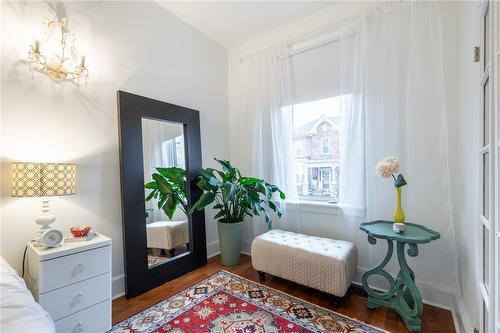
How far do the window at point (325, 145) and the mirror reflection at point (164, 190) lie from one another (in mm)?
1647

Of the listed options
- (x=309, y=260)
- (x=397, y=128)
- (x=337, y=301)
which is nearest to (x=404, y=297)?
(x=337, y=301)

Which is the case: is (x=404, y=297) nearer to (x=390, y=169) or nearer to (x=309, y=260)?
(x=309, y=260)

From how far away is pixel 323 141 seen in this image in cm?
266

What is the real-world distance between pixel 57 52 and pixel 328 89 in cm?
250

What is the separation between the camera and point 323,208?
2.55 meters

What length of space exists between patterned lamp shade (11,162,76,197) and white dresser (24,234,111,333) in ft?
1.20

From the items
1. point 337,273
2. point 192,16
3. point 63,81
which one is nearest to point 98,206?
point 63,81

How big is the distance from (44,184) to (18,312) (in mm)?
881

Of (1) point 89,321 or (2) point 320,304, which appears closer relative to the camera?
(1) point 89,321

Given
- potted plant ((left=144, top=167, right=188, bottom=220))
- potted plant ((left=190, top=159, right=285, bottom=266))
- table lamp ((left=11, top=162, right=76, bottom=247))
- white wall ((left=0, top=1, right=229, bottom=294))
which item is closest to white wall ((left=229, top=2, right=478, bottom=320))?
potted plant ((left=190, top=159, right=285, bottom=266))

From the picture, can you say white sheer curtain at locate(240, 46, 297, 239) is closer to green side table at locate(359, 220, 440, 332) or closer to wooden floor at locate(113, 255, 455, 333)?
wooden floor at locate(113, 255, 455, 333)

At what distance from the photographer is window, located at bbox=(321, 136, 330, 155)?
2.63 m

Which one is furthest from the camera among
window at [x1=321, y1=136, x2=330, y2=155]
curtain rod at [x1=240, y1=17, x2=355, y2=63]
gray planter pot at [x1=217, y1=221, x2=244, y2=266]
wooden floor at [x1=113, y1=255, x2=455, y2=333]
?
gray planter pot at [x1=217, y1=221, x2=244, y2=266]

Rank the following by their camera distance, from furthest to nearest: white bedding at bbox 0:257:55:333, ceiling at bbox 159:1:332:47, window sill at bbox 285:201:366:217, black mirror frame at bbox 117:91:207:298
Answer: ceiling at bbox 159:1:332:47 < window sill at bbox 285:201:366:217 < black mirror frame at bbox 117:91:207:298 < white bedding at bbox 0:257:55:333
